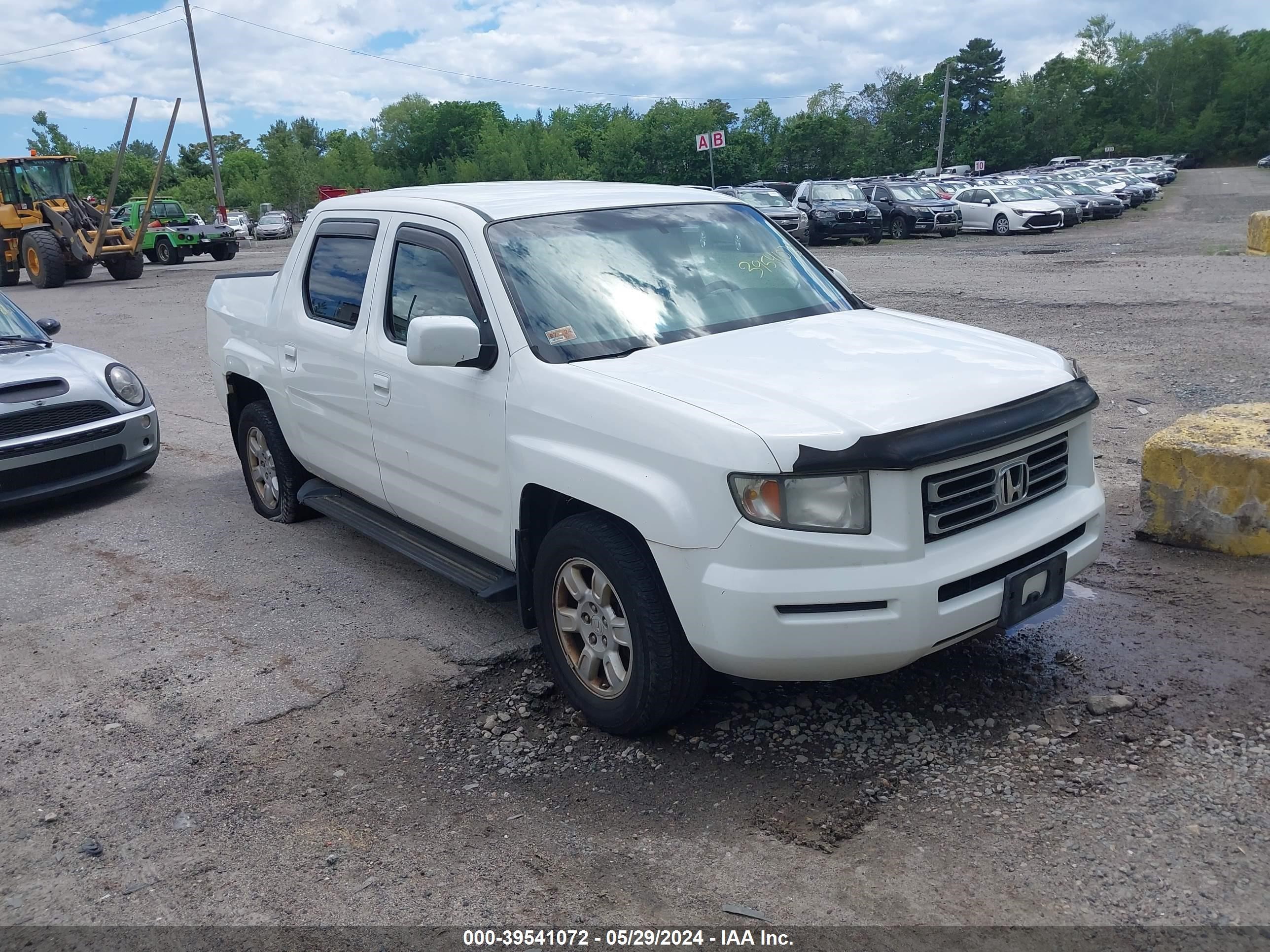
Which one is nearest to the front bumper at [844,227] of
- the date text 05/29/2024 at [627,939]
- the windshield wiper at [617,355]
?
the windshield wiper at [617,355]

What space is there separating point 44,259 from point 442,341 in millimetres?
24874

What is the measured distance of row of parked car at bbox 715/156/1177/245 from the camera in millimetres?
26812

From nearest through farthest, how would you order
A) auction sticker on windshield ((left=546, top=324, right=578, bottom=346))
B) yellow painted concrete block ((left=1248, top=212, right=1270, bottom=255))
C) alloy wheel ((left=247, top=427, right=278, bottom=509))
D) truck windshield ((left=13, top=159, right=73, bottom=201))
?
auction sticker on windshield ((left=546, top=324, right=578, bottom=346)), alloy wheel ((left=247, top=427, right=278, bottom=509)), yellow painted concrete block ((left=1248, top=212, right=1270, bottom=255)), truck windshield ((left=13, top=159, right=73, bottom=201))

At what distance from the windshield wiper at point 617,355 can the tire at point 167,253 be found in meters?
31.8

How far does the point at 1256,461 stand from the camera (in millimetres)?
4695

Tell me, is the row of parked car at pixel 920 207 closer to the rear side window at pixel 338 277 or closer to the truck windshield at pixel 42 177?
the truck windshield at pixel 42 177

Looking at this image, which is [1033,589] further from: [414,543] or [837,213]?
[837,213]

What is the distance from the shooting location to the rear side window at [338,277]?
4926mm

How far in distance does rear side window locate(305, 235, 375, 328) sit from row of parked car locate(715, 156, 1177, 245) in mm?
20068

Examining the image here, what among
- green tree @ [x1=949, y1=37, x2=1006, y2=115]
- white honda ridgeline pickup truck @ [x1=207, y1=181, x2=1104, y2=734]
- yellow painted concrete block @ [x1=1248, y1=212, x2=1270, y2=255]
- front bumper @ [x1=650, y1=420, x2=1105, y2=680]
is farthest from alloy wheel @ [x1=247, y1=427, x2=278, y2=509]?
green tree @ [x1=949, y1=37, x2=1006, y2=115]

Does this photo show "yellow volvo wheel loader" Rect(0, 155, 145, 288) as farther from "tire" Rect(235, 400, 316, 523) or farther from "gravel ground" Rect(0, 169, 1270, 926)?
"gravel ground" Rect(0, 169, 1270, 926)

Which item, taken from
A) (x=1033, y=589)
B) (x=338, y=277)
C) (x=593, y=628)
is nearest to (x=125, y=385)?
(x=338, y=277)

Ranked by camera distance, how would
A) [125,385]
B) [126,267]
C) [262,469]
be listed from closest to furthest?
[262,469] → [125,385] → [126,267]

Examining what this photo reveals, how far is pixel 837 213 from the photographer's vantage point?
26.8 m
